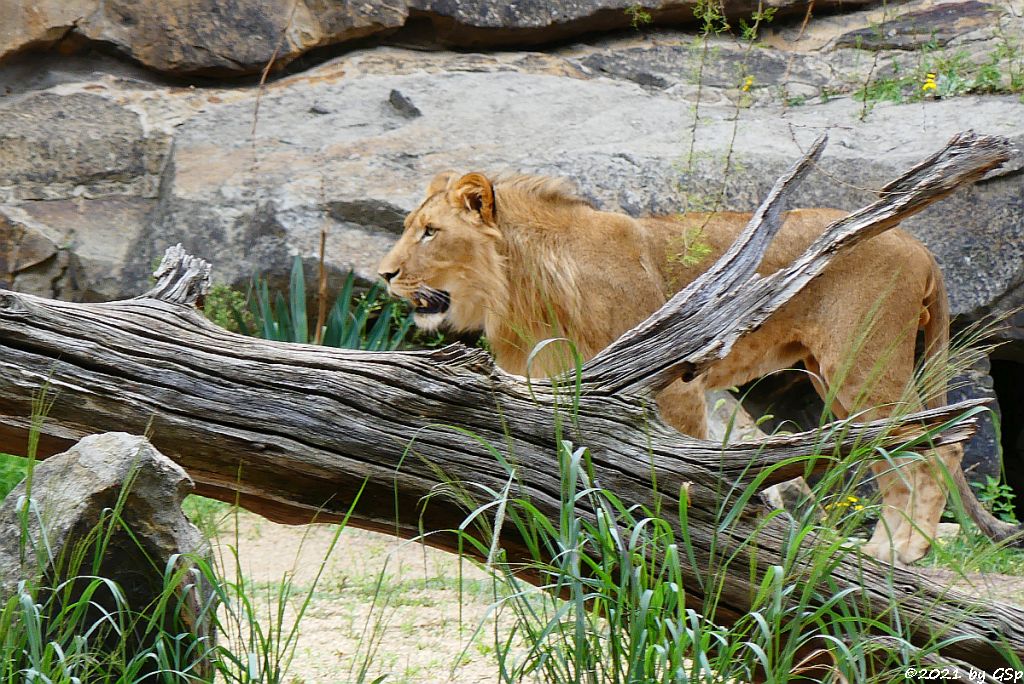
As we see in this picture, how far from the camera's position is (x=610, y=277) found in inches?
203

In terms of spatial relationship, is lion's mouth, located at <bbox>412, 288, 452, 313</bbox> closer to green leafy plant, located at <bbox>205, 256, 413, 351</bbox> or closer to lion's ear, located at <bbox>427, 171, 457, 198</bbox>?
lion's ear, located at <bbox>427, 171, 457, 198</bbox>

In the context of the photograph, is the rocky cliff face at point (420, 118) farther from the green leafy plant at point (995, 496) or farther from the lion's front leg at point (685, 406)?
the lion's front leg at point (685, 406)

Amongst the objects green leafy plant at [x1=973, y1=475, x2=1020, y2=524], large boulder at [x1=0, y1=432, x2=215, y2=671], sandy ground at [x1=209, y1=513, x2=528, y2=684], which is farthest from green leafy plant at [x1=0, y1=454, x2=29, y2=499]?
green leafy plant at [x1=973, y1=475, x2=1020, y2=524]

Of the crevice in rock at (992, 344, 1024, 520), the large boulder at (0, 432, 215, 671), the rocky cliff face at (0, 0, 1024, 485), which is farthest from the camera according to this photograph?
the crevice in rock at (992, 344, 1024, 520)

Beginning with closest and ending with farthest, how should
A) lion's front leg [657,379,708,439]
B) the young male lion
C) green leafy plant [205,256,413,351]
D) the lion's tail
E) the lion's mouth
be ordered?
the lion's tail, lion's front leg [657,379,708,439], the young male lion, the lion's mouth, green leafy plant [205,256,413,351]

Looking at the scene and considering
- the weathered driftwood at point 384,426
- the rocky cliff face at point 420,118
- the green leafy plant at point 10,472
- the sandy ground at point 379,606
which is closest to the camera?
the weathered driftwood at point 384,426

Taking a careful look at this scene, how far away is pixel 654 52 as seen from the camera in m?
8.45

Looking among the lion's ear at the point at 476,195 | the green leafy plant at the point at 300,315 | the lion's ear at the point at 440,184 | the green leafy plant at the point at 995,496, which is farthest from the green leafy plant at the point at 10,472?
the green leafy plant at the point at 995,496

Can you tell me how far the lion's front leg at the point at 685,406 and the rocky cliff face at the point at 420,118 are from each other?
5.14 feet

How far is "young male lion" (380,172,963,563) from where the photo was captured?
16.8ft

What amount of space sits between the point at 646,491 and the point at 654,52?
6101 millimetres

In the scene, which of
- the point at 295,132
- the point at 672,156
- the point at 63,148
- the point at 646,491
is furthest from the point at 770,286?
the point at 63,148

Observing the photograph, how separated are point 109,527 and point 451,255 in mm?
2906

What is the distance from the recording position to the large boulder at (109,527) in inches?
97.3
